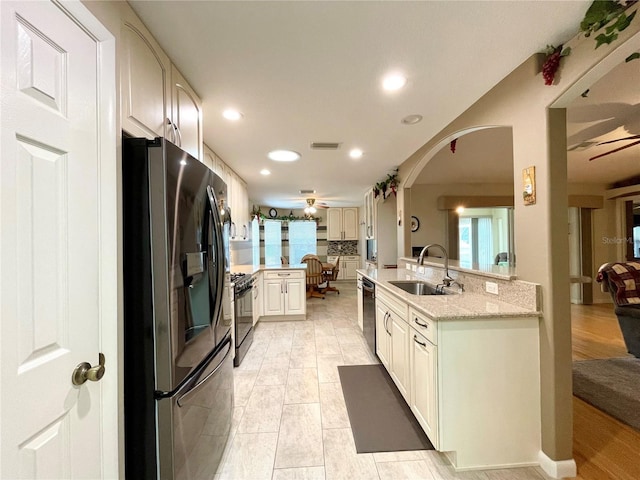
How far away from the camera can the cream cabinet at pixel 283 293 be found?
14.6 feet

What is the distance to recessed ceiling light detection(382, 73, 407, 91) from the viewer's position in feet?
5.88

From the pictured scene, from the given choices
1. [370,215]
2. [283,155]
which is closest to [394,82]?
[283,155]

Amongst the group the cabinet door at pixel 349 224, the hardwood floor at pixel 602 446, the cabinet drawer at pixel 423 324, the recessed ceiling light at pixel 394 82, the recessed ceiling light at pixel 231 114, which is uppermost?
the recessed ceiling light at pixel 231 114

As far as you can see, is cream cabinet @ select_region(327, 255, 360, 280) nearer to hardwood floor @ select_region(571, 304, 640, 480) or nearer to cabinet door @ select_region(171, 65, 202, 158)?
hardwood floor @ select_region(571, 304, 640, 480)

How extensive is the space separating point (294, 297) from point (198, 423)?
319cm

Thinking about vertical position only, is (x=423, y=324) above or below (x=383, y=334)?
above

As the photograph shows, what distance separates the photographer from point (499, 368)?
1.58 meters

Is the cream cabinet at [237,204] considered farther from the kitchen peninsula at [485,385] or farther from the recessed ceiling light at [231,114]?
the kitchen peninsula at [485,385]

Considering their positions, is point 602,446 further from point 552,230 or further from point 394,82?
point 394,82

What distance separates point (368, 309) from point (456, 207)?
11.2ft

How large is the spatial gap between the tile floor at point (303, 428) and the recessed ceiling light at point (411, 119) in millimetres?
2476

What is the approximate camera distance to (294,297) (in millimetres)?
4504

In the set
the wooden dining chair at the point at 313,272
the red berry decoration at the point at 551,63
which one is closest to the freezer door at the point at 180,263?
the red berry decoration at the point at 551,63

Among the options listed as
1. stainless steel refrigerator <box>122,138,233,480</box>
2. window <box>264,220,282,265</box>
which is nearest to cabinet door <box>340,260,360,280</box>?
window <box>264,220,282,265</box>
